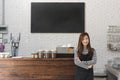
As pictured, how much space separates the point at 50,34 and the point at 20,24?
721 mm

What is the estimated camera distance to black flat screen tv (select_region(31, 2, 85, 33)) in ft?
19.1

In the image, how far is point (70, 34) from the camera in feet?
19.2

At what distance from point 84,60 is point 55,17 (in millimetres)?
1844

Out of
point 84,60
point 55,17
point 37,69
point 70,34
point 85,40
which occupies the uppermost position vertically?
point 55,17

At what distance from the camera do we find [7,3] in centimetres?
586

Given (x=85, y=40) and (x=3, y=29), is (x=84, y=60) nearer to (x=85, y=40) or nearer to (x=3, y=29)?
(x=85, y=40)

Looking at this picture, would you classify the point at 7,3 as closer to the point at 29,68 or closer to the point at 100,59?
the point at 29,68

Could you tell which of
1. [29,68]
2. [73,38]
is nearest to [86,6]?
[73,38]

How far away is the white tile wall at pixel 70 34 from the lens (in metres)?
5.83

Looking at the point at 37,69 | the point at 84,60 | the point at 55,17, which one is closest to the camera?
the point at 84,60

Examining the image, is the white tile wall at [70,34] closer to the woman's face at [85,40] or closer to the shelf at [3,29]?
the shelf at [3,29]

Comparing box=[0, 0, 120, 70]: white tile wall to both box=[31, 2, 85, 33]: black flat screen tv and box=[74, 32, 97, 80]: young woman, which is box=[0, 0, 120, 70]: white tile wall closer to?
box=[31, 2, 85, 33]: black flat screen tv

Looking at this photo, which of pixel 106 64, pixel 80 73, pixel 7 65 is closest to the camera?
pixel 80 73

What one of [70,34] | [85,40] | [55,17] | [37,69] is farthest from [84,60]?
[55,17]
